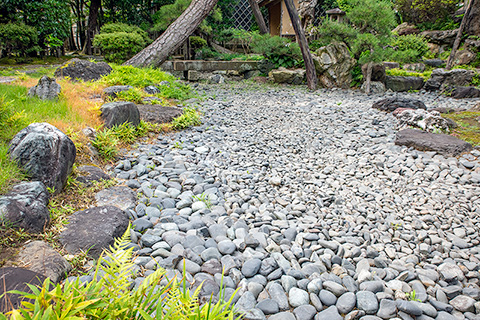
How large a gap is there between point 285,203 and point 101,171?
1612 millimetres

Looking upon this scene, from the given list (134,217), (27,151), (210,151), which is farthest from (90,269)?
(210,151)

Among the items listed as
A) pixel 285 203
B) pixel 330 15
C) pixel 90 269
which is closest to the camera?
pixel 90 269

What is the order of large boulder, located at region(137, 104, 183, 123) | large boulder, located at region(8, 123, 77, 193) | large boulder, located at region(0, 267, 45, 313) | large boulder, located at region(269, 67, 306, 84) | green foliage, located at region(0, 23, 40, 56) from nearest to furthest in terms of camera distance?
large boulder, located at region(0, 267, 45, 313)
large boulder, located at region(8, 123, 77, 193)
large boulder, located at region(137, 104, 183, 123)
green foliage, located at region(0, 23, 40, 56)
large boulder, located at region(269, 67, 306, 84)

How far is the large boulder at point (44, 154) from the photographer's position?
2020 millimetres

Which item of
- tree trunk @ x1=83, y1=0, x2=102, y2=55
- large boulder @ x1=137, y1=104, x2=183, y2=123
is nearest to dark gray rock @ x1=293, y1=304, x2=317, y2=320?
large boulder @ x1=137, y1=104, x2=183, y2=123

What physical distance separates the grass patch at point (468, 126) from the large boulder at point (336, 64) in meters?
3.06

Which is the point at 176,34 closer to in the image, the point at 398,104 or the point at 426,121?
the point at 398,104

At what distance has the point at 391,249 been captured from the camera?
2.05 m

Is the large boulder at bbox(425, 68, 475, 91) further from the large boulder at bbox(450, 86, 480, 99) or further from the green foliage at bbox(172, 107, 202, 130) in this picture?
the green foliage at bbox(172, 107, 202, 130)

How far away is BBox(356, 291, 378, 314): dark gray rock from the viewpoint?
152 cm

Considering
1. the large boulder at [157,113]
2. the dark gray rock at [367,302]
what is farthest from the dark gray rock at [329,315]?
the large boulder at [157,113]

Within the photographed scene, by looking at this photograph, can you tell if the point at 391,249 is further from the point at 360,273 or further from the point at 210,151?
the point at 210,151

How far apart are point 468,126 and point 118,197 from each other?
468 cm

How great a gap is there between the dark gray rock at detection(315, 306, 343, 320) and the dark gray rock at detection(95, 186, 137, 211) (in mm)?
1499
